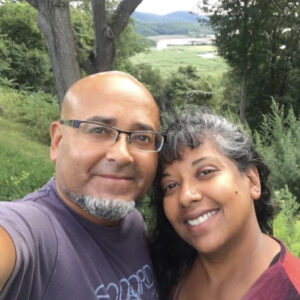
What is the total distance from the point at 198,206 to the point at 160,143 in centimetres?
38

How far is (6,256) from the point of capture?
1379 millimetres

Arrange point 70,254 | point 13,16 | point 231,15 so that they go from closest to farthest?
point 70,254, point 231,15, point 13,16

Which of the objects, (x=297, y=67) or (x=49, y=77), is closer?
(x=297, y=67)

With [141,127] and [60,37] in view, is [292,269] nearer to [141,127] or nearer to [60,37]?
[141,127]

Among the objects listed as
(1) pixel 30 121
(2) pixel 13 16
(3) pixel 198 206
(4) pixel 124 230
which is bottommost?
(1) pixel 30 121

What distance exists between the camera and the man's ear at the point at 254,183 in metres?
2.13

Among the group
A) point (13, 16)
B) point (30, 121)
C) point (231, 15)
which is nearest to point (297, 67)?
point (231, 15)

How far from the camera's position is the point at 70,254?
5.35 feet

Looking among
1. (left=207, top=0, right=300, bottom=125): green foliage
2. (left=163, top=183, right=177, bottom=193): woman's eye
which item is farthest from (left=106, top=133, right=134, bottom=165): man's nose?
(left=207, top=0, right=300, bottom=125): green foliage

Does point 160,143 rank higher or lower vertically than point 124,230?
higher

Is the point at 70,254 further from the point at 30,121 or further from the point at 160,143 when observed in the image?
the point at 30,121

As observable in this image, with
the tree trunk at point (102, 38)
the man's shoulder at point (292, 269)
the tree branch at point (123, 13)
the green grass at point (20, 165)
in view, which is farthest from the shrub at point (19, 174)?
the man's shoulder at point (292, 269)

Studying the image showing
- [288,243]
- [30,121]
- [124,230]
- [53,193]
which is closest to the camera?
[53,193]

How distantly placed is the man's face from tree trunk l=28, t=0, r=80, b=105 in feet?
10.4
